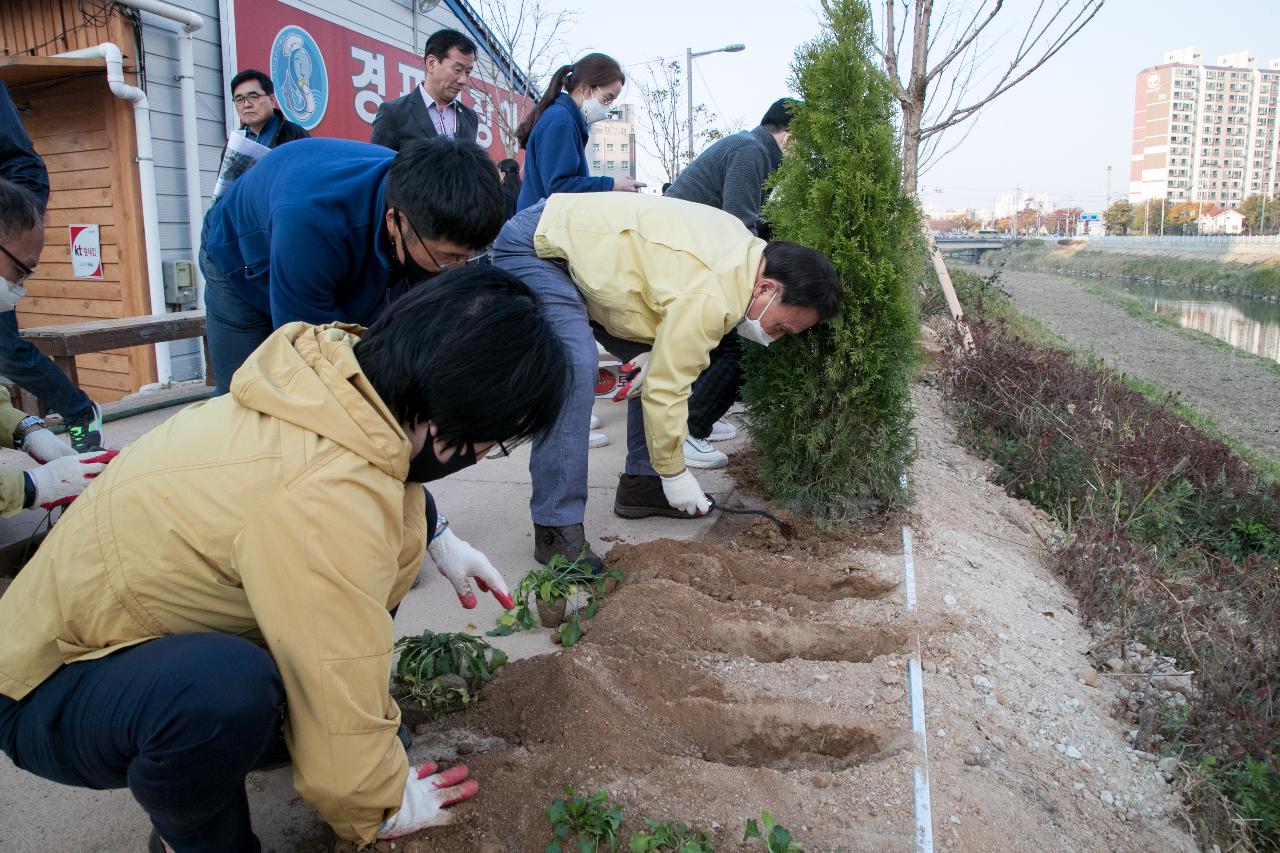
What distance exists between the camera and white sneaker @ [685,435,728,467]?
471 centimetres

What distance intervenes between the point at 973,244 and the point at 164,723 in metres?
62.3

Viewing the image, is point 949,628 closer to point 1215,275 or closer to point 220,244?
point 220,244

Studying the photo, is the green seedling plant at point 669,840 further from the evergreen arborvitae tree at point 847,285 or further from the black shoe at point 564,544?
the evergreen arborvitae tree at point 847,285

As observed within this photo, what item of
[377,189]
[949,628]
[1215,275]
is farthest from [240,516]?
[1215,275]

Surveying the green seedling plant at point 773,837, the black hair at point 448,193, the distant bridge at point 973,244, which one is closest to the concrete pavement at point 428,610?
the green seedling plant at point 773,837

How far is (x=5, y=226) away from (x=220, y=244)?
23.2 inches

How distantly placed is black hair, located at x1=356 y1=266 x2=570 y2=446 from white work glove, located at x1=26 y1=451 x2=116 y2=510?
5.90ft

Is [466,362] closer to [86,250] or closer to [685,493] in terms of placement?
[685,493]

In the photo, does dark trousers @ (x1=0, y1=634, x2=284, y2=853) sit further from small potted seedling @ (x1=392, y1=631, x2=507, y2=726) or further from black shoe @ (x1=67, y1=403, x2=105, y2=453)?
black shoe @ (x1=67, y1=403, x2=105, y2=453)

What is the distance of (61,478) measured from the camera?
9.35 feet

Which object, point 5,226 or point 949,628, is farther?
point 949,628

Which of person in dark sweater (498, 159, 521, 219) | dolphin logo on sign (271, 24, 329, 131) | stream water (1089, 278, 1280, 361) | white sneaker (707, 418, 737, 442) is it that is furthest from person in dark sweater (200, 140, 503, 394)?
stream water (1089, 278, 1280, 361)

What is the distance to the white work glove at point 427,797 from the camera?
5.57ft

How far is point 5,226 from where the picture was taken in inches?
104
